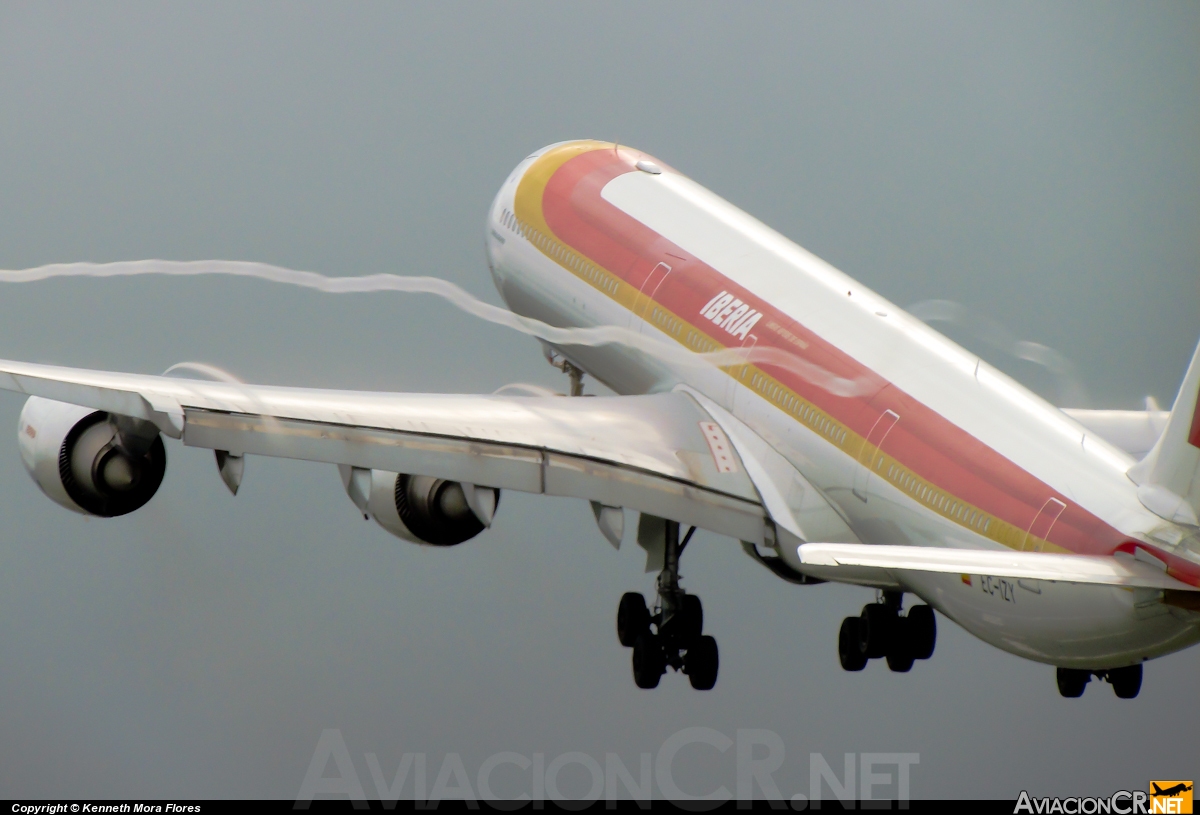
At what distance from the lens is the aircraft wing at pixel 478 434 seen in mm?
11711

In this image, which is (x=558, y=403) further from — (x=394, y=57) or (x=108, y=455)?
(x=394, y=57)

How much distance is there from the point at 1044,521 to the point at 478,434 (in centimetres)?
422

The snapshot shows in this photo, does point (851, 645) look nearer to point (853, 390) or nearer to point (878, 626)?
point (878, 626)

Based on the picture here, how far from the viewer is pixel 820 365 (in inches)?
553

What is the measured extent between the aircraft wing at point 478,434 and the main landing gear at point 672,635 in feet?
4.01

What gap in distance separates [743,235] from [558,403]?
8.10ft

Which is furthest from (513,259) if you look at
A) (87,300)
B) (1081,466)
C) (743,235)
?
(1081,466)

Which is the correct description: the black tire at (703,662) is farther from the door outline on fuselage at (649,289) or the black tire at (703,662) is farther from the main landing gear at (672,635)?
the door outline on fuselage at (649,289)

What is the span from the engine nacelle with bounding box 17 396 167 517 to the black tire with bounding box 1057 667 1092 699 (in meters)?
8.71

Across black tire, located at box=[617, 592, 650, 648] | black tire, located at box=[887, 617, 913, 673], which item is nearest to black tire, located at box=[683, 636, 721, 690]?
black tire, located at box=[617, 592, 650, 648]

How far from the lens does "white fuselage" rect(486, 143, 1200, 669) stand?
472 inches

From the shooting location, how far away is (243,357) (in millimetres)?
13312

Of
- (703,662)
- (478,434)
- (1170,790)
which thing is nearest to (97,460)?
(478,434)

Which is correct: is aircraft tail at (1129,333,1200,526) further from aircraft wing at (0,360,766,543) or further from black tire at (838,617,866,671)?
black tire at (838,617,866,671)
